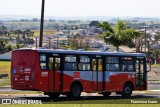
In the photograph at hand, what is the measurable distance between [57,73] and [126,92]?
618cm

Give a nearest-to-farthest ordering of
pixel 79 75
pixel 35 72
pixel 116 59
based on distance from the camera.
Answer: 1. pixel 35 72
2. pixel 79 75
3. pixel 116 59

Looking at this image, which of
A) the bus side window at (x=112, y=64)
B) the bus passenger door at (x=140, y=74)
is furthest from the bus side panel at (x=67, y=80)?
the bus passenger door at (x=140, y=74)

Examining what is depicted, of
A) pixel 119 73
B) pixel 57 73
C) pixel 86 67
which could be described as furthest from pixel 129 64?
pixel 57 73

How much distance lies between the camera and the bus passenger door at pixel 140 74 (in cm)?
3506

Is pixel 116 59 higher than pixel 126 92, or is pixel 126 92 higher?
pixel 116 59

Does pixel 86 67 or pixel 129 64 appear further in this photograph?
pixel 129 64

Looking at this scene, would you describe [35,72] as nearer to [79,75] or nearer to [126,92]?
[79,75]

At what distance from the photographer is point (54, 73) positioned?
29656 millimetres

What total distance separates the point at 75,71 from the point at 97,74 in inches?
82.0

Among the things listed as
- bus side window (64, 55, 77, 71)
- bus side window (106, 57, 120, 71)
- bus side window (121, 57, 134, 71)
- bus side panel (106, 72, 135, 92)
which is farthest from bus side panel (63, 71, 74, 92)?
bus side window (121, 57, 134, 71)

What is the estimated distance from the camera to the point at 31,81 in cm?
2888

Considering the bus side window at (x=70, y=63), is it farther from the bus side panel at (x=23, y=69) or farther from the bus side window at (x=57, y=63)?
the bus side panel at (x=23, y=69)

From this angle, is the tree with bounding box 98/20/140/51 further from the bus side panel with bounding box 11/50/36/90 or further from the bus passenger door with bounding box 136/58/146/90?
the bus side panel with bounding box 11/50/36/90

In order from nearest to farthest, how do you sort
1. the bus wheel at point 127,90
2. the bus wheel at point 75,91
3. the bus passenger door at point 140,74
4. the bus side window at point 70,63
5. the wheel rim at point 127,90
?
the bus side window at point 70,63 → the bus wheel at point 75,91 → the bus wheel at point 127,90 → the wheel rim at point 127,90 → the bus passenger door at point 140,74
